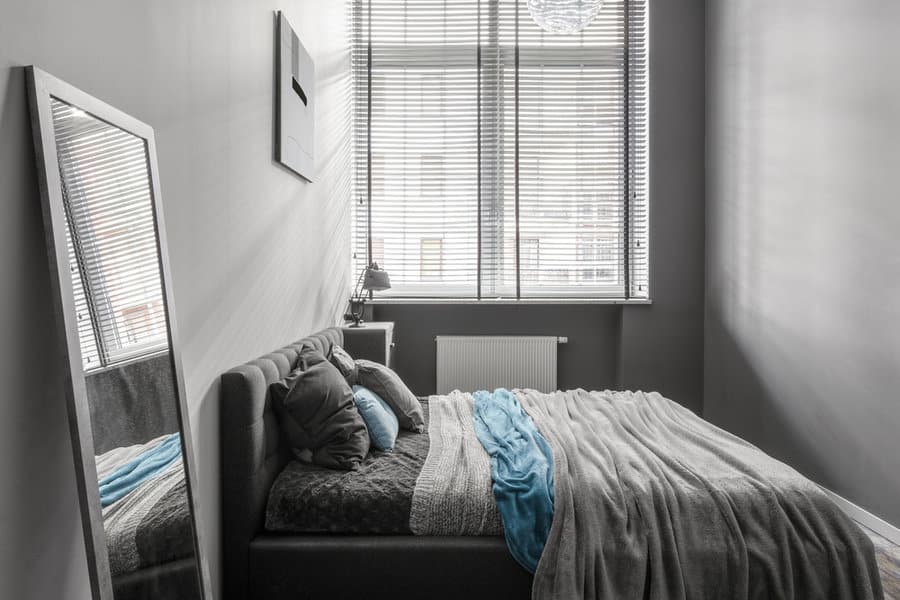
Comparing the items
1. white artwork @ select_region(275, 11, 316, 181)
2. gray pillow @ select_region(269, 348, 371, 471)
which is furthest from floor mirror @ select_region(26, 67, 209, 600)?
white artwork @ select_region(275, 11, 316, 181)

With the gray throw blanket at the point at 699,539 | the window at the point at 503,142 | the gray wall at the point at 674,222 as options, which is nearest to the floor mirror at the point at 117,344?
the gray throw blanket at the point at 699,539

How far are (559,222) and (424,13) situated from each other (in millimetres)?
1913

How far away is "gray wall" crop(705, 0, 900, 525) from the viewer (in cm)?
250

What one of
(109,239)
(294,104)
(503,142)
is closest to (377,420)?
(109,239)

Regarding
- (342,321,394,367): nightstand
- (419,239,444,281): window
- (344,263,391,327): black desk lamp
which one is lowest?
(342,321,394,367): nightstand

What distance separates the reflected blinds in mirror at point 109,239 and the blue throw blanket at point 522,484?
114 cm

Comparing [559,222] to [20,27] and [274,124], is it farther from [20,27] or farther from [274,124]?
[20,27]

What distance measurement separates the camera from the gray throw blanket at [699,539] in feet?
5.39

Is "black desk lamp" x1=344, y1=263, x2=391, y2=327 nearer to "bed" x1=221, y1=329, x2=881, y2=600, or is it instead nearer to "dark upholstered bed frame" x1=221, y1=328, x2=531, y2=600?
"bed" x1=221, y1=329, x2=881, y2=600

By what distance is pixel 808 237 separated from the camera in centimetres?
301

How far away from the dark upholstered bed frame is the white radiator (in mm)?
2443

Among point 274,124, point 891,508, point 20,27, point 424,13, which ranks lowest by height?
point 891,508

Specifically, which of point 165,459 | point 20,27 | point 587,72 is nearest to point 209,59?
point 20,27

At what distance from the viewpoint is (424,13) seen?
4.28 m
